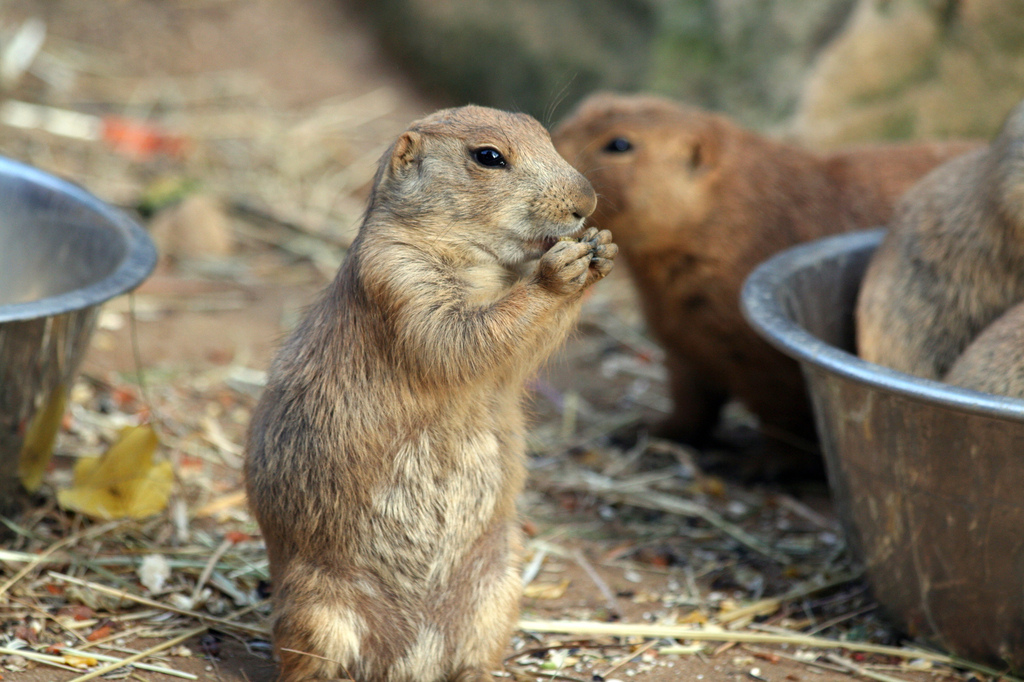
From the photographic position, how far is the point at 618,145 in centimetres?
497

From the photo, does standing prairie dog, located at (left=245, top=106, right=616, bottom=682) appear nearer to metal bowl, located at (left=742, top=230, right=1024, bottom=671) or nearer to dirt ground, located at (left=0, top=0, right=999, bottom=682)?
dirt ground, located at (left=0, top=0, right=999, bottom=682)

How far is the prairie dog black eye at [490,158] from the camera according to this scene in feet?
9.55

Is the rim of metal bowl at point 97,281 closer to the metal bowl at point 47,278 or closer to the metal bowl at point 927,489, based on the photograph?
the metal bowl at point 47,278

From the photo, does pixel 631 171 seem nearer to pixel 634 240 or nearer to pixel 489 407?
pixel 634 240

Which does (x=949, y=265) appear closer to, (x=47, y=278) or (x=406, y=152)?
(x=406, y=152)

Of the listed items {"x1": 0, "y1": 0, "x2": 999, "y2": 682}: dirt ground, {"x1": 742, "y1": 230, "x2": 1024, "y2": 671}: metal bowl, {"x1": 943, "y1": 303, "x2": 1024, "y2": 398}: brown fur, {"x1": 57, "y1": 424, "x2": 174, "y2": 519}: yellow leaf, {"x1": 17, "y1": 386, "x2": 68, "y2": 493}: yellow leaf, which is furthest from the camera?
{"x1": 57, "y1": 424, "x2": 174, "y2": 519}: yellow leaf

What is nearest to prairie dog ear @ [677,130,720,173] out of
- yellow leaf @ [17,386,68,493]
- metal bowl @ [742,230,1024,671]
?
metal bowl @ [742,230,1024,671]

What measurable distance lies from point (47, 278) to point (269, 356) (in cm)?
95

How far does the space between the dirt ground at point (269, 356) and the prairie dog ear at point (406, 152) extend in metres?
0.81

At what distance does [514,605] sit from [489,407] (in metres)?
0.60

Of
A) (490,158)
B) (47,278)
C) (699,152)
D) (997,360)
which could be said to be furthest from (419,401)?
(699,152)

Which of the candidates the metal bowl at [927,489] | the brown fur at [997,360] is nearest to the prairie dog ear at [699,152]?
the metal bowl at [927,489]

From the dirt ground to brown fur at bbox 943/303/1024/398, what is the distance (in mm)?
917

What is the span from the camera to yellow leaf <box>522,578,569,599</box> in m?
3.90
